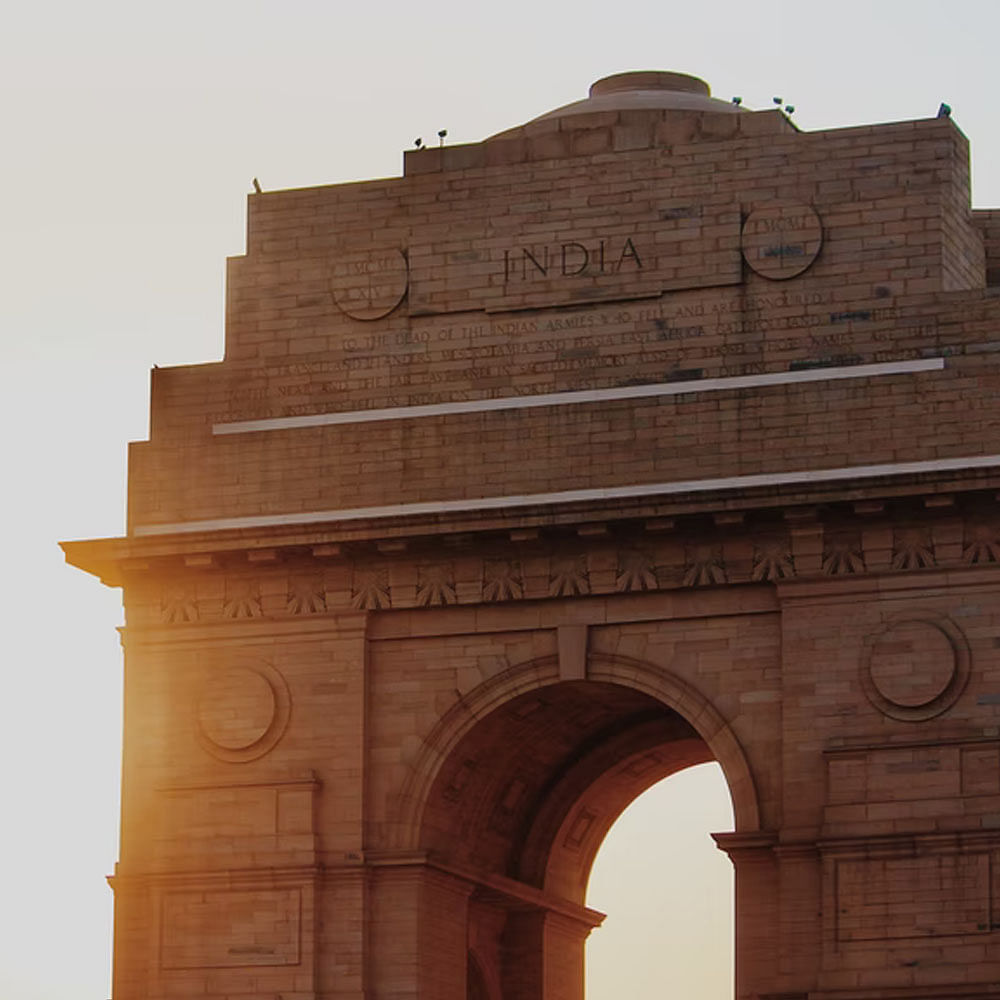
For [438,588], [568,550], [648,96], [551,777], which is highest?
[648,96]

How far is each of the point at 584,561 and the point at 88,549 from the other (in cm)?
713

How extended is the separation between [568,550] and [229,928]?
6.91 meters

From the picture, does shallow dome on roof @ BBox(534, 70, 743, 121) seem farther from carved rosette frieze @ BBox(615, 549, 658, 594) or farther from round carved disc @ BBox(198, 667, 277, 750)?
round carved disc @ BBox(198, 667, 277, 750)

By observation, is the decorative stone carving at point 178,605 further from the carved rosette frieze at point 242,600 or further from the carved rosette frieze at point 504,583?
the carved rosette frieze at point 504,583

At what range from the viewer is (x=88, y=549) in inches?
2053

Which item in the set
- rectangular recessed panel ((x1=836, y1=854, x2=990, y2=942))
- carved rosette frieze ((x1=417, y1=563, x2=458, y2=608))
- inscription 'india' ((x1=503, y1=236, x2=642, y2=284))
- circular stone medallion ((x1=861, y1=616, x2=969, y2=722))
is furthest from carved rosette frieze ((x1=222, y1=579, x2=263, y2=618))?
rectangular recessed panel ((x1=836, y1=854, x2=990, y2=942))

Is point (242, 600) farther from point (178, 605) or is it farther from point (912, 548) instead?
point (912, 548)

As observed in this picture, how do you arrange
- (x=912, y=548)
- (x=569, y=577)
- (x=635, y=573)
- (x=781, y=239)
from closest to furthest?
(x=912, y=548)
(x=635, y=573)
(x=569, y=577)
(x=781, y=239)

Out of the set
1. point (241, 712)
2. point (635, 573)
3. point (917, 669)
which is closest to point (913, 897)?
point (917, 669)

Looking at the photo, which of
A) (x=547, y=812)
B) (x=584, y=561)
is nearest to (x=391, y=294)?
(x=584, y=561)

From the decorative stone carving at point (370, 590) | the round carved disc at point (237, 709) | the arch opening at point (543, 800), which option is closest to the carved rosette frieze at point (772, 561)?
the arch opening at point (543, 800)

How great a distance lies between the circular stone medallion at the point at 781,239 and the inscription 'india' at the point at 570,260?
1633 millimetres

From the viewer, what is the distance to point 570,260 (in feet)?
171

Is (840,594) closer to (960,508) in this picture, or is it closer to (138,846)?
(960,508)
